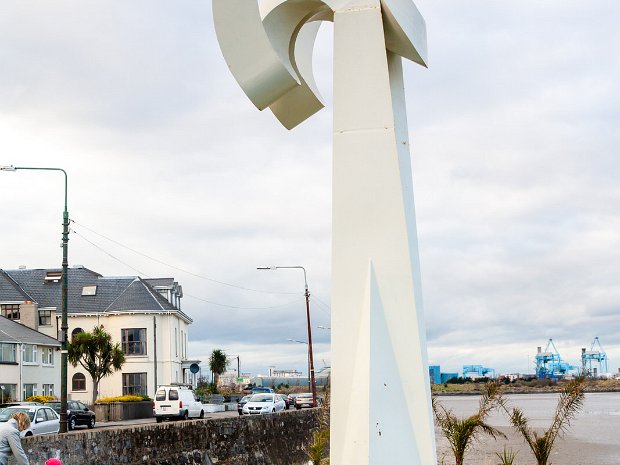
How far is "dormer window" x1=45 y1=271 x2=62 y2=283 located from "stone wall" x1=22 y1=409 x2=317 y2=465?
42.5 metres

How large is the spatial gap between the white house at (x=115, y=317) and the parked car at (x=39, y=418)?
32.2 metres

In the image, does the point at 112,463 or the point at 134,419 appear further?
the point at 134,419

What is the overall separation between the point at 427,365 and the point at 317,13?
387 centimetres

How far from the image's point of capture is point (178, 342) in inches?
2635

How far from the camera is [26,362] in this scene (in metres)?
54.1

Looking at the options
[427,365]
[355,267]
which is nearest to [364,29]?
[355,267]

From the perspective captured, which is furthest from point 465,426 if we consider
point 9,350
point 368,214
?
point 9,350

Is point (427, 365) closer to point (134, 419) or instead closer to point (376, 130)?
point (376, 130)

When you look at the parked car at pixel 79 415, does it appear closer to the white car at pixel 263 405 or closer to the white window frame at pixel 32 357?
the white car at pixel 263 405

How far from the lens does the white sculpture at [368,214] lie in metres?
8.79

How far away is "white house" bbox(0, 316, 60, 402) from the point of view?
51.9m

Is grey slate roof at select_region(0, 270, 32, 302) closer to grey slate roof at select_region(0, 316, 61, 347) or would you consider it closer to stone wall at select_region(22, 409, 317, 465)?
grey slate roof at select_region(0, 316, 61, 347)

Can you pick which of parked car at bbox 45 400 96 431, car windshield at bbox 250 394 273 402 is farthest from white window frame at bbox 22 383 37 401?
car windshield at bbox 250 394 273 402

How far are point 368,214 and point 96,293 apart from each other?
2289 inches
